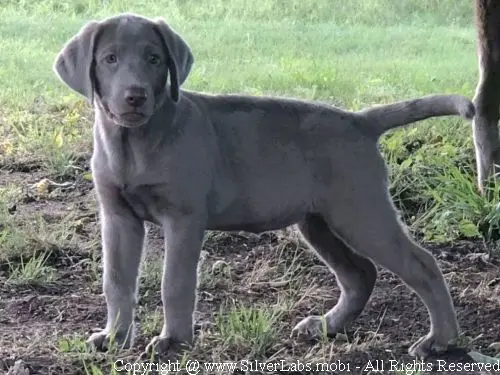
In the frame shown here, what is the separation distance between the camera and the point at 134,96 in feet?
10.1

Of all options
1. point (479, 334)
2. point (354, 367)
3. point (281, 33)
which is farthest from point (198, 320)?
point (281, 33)

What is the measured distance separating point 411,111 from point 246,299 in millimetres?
997

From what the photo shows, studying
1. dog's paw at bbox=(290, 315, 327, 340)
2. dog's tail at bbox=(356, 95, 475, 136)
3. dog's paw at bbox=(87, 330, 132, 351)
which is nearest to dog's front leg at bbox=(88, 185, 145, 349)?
dog's paw at bbox=(87, 330, 132, 351)

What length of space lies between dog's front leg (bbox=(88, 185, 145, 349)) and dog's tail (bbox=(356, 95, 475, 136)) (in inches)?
33.0

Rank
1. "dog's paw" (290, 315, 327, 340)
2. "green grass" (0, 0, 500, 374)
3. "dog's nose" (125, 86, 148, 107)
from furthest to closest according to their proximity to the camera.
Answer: "green grass" (0, 0, 500, 374) → "dog's paw" (290, 315, 327, 340) → "dog's nose" (125, 86, 148, 107)

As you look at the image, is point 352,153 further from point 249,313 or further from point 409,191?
point 409,191

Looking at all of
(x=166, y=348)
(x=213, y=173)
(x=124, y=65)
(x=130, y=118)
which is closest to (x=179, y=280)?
(x=166, y=348)

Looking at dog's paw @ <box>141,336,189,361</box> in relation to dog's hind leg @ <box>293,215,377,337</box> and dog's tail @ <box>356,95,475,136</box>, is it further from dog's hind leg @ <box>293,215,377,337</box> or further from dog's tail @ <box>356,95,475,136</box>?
dog's tail @ <box>356,95,475,136</box>

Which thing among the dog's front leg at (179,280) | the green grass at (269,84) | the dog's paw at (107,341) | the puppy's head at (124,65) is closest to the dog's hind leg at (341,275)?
the green grass at (269,84)

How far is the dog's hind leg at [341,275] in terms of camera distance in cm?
369

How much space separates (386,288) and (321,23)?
5.07m

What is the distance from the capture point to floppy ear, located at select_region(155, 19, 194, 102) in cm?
326

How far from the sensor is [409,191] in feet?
17.1

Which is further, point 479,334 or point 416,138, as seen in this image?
point 416,138
